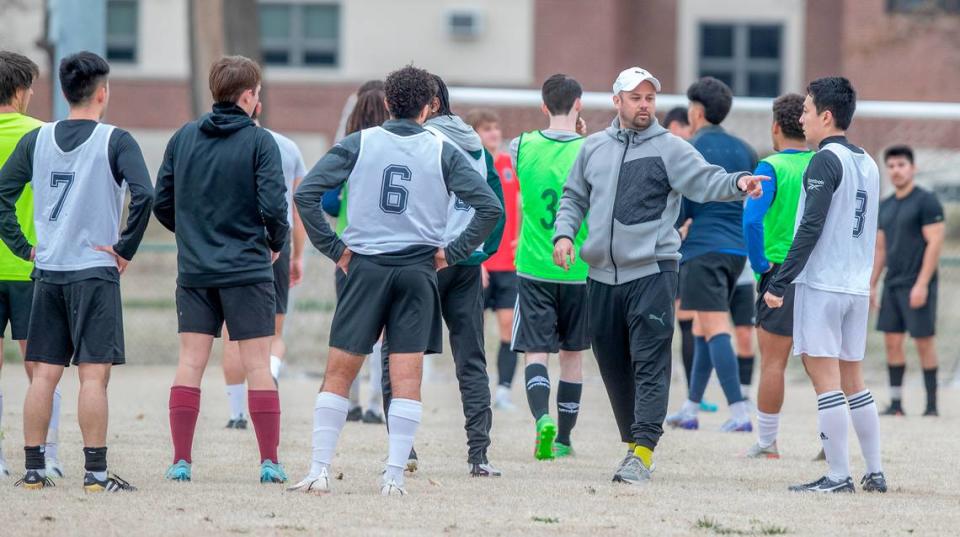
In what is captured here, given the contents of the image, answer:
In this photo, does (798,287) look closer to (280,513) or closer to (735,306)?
(280,513)

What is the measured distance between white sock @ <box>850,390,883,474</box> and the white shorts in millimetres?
298

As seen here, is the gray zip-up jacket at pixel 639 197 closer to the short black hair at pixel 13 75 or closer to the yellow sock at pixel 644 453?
the yellow sock at pixel 644 453

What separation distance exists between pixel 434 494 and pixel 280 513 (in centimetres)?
88

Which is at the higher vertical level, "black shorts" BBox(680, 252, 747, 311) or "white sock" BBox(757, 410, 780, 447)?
"black shorts" BBox(680, 252, 747, 311)

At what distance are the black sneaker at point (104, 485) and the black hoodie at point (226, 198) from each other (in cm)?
91

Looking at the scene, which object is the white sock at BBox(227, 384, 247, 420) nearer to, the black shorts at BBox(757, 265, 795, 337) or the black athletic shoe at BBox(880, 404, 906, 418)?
the black shorts at BBox(757, 265, 795, 337)

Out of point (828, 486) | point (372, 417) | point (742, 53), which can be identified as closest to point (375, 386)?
point (372, 417)

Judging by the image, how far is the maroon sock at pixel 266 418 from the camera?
7.00 m

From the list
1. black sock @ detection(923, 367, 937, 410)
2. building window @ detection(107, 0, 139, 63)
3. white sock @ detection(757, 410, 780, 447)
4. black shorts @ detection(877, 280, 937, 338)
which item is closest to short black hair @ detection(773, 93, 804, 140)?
white sock @ detection(757, 410, 780, 447)

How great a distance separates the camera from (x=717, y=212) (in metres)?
9.60

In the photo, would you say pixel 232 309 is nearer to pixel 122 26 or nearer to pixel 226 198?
pixel 226 198

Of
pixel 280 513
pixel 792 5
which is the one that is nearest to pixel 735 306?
pixel 280 513

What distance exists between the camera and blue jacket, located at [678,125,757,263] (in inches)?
374

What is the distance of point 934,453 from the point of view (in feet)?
29.4
